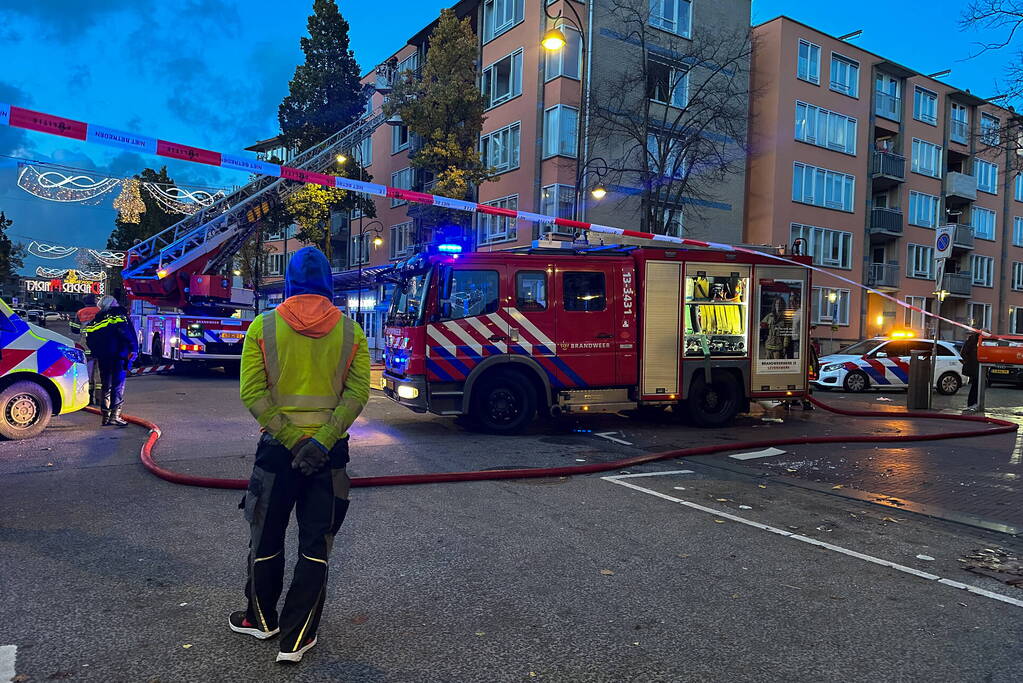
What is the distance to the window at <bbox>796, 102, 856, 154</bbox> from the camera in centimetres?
3050

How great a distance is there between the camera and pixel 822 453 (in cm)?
885

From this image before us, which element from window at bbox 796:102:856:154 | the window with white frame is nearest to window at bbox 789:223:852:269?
window at bbox 796:102:856:154

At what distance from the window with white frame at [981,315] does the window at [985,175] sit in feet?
21.2

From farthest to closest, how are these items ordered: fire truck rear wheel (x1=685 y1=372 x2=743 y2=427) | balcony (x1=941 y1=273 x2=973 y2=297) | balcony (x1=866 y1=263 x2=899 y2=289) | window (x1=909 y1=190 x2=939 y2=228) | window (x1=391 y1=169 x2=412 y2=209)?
1. balcony (x1=941 y1=273 x2=973 y2=297)
2. window (x1=909 y1=190 x2=939 y2=228)
3. window (x1=391 y1=169 x2=412 y2=209)
4. balcony (x1=866 y1=263 x2=899 y2=289)
5. fire truck rear wheel (x1=685 y1=372 x2=743 y2=427)

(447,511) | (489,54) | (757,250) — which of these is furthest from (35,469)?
(489,54)

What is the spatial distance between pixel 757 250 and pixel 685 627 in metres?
8.93

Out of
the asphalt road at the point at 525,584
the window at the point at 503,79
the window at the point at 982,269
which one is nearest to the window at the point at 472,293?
the asphalt road at the point at 525,584

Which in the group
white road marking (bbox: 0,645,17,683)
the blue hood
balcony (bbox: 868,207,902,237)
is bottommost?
white road marking (bbox: 0,645,17,683)

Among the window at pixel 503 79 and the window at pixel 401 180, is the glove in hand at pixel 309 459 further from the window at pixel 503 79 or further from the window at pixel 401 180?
the window at pixel 401 180

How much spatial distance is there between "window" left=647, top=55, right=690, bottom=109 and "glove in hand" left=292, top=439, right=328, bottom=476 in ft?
76.0

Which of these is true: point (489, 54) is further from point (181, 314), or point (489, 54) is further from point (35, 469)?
point (35, 469)

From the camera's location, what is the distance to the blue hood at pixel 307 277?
10.7ft

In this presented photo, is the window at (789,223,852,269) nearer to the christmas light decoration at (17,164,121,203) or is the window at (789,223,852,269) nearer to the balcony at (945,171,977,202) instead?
the balcony at (945,171,977,202)

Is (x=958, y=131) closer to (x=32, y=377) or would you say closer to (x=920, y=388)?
(x=920, y=388)
